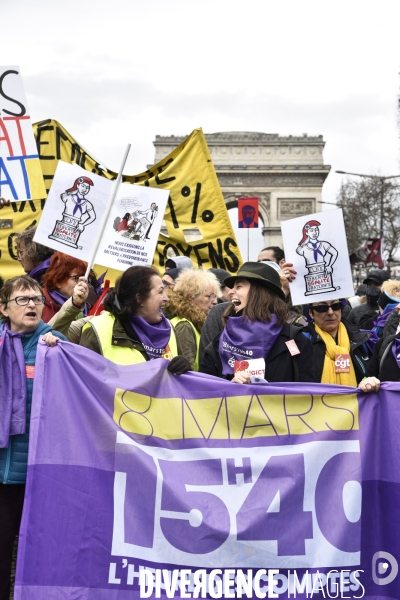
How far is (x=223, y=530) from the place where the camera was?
13.5ft

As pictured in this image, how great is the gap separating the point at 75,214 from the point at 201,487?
7.38 feet

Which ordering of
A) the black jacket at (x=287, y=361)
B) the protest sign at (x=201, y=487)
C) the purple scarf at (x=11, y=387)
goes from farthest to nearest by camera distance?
the black jacket at (x=287, y=361) < the purple scarf at (x=11, y=387) < the protest sign at (x=201, y=487)

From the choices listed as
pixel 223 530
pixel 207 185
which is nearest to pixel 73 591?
pixel 223 530

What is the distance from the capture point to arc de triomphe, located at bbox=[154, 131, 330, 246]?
193 ft

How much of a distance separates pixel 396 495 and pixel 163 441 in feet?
3.61

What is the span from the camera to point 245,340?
461 cm

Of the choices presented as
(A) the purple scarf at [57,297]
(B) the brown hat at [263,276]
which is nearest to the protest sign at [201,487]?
(B) the brown hat at [263,276]

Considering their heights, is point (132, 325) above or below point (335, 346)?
below

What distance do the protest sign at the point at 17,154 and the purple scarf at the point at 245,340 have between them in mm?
2130

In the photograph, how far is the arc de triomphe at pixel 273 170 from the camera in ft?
193

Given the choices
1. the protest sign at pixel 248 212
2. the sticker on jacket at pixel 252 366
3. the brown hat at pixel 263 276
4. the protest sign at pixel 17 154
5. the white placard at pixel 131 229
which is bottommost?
the sticker on jacket at pixel 252 366

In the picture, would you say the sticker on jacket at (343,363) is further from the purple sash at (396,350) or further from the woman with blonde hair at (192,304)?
the woman with blonde hair at (192,304)

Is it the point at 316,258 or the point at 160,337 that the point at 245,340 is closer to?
the point at 160,337

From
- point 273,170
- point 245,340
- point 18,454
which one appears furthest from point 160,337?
point 273,170
